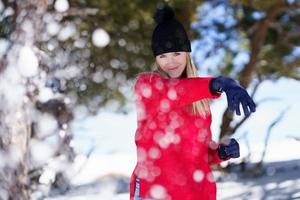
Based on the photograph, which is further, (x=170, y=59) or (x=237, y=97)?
(x=170, y=59)

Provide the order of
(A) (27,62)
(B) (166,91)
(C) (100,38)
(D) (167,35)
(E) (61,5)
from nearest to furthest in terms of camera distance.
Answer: (B) (166,91) → (D) (167,35) → (A) (27,62) → (E) (61,5) → (C) (100,38)

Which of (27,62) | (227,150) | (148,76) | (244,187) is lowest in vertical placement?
(244,187)

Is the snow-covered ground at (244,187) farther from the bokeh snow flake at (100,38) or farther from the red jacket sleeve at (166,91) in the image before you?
the red jacket sleeve at (166,91)

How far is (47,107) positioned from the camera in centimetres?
782

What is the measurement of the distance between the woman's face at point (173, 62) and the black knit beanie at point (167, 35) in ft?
0.08

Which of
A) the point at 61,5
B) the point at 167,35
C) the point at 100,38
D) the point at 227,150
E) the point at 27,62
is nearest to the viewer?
the point at 227,150

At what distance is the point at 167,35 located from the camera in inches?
90.4

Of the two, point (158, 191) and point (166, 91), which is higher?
point (166, 91)

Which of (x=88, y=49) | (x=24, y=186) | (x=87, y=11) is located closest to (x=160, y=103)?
(x=24, y=186)

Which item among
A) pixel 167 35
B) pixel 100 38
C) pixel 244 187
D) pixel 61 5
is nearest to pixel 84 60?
pixel 100 38

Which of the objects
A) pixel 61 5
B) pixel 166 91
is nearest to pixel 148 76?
pixel 166 91

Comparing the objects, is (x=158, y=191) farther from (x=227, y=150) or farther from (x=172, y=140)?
(x=227, y=150)

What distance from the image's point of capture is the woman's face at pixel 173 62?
2.16m

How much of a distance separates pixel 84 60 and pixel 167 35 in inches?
181
